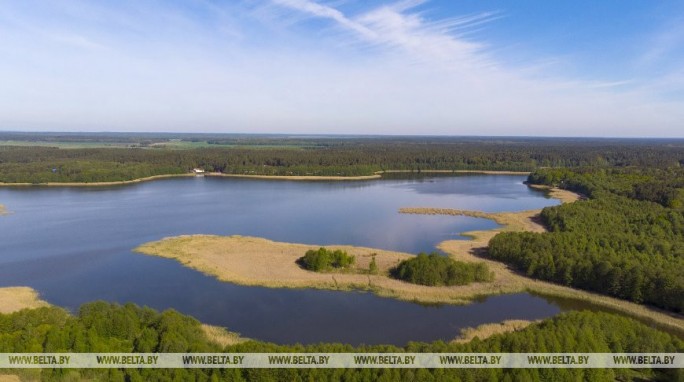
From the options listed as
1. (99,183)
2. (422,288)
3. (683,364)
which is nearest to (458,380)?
(683,364)

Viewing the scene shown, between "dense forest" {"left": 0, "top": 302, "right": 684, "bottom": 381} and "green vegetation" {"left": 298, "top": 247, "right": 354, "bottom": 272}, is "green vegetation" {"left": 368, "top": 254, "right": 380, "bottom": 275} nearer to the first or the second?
"green vegetation" {"left": 298, "top": 247, "right": 354, "bottom": 272}

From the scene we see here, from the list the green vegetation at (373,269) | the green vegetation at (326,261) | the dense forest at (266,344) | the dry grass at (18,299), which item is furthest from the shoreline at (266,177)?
the dense forest at (266,344)

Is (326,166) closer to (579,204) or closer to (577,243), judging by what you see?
(579,204)

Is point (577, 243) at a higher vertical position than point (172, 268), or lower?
higher

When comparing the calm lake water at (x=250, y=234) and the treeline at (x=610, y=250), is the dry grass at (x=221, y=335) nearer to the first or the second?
the calm lake water at (x=250, y=234)

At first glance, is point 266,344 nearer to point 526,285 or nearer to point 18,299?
point 18,299

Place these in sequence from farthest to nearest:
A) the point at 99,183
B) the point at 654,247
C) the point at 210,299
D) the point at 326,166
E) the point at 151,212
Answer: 1. the point at 326,166
2. the point at 99,183
3. the point at 151,212
4. the point at 654,247
5. the point at 210,299

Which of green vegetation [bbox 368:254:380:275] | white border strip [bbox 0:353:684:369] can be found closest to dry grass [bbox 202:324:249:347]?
white border strip [bbox 0:353:684:369]
